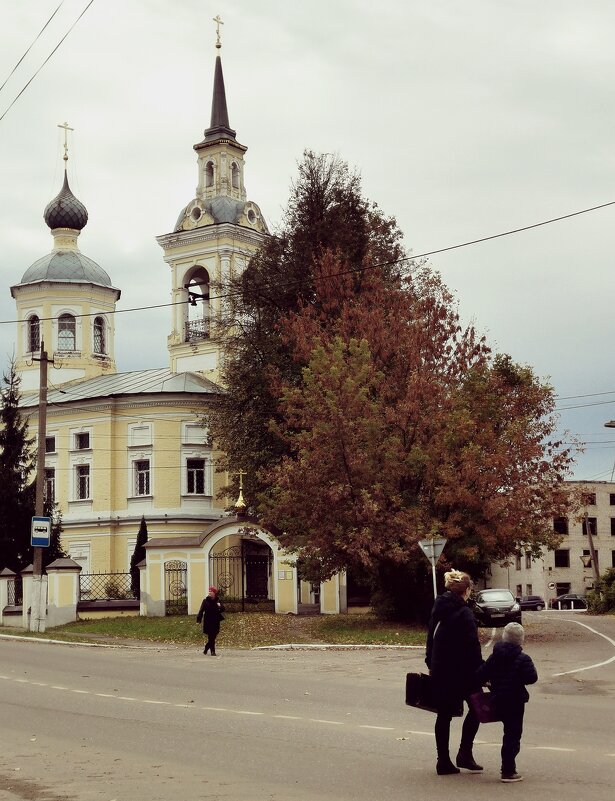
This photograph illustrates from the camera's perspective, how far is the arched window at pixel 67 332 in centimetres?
6588

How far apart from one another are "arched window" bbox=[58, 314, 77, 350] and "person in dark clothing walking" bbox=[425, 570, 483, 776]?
57.1 metres

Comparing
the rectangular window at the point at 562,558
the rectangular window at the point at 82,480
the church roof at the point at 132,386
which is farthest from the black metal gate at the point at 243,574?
the rectangular window at the point at 562,558

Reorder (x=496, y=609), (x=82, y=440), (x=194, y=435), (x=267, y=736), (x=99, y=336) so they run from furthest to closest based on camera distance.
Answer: (x=99, y=336), (x=82, y=440), (x=194, y=435), (x=496, y=609), (x=267, y=736)

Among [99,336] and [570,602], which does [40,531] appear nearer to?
[99,336]

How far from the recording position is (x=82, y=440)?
61125mm

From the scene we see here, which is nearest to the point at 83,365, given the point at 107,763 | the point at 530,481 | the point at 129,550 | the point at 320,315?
the point at 129,550

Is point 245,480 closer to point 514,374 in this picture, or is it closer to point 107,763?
point 514,374

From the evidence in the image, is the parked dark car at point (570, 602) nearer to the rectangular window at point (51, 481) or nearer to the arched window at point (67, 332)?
the arched window at point (67, 332)

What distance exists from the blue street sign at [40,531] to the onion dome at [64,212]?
110 ft

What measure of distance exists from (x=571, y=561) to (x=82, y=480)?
49.1 metres

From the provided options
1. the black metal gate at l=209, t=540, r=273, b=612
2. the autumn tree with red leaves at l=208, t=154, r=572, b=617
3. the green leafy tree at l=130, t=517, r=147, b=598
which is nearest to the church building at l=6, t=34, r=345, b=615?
the green leafy tree at l=130, t=517, r=147, b=598

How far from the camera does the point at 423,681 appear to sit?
1048cm

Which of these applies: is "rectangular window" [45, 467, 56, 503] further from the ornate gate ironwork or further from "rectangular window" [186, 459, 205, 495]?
the ornate gate ironwork

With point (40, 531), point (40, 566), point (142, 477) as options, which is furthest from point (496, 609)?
point (142, 477)
